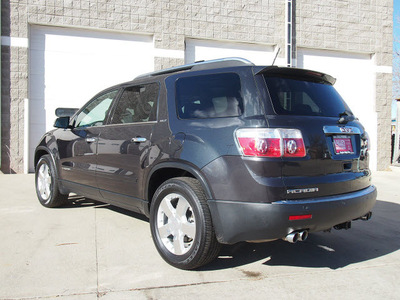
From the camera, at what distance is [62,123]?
4840 mm

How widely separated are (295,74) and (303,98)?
0.75ft

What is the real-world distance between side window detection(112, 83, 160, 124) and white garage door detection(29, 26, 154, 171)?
5.95 meters

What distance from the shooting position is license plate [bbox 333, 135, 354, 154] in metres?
3.02


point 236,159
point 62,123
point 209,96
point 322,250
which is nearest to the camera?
point 236,159

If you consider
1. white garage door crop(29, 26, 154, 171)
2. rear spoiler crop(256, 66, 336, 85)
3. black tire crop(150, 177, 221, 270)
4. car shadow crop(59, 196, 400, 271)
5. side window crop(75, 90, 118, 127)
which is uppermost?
white garage door crop(29, 26, 154, 171)

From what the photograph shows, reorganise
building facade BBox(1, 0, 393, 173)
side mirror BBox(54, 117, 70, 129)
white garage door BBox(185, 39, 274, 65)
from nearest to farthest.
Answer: side mirror BBox(54, 117, 70, 129)
building facade BBox(1, 0, 393, 173)
white garage door BBox(185, 39, 274, 65)

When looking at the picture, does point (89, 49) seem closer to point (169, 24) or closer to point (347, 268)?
point (169, 24)

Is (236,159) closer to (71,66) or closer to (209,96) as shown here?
(209,96)

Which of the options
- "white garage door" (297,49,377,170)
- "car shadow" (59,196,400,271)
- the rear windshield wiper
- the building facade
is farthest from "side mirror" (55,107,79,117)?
"white garage door" (297,49,377,170)

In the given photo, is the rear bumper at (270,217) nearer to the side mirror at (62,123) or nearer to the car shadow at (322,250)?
the car shadow at (322,250)

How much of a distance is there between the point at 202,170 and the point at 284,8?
963 cm

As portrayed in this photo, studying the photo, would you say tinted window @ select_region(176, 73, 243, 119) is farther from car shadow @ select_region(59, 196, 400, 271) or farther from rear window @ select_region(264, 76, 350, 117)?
car shadow @ select_region(59, 196, 400, 271)

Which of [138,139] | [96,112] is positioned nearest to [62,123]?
[96,112]

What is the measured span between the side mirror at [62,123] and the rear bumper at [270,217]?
2.89m
